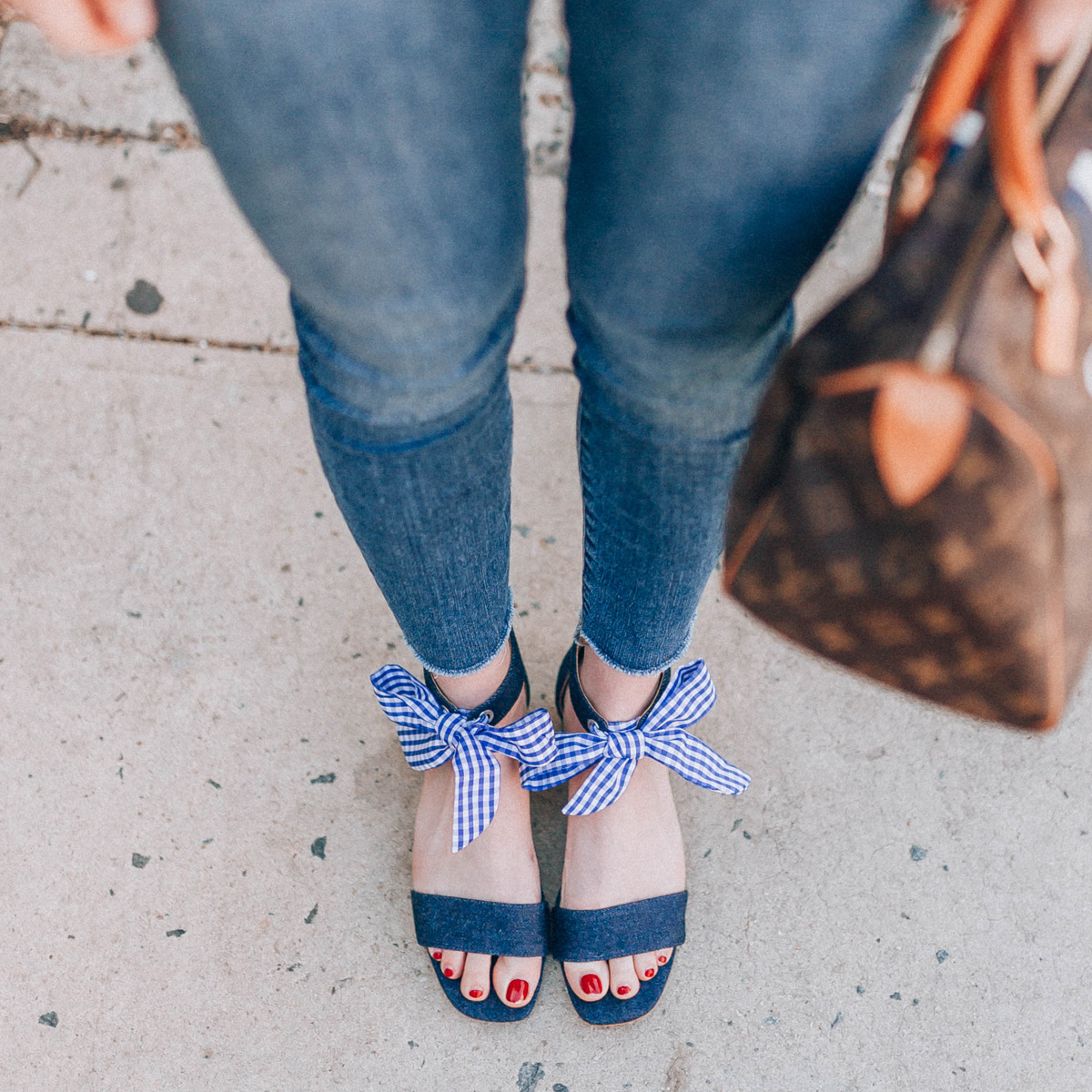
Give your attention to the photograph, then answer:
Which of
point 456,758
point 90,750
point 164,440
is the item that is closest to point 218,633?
point 90,750

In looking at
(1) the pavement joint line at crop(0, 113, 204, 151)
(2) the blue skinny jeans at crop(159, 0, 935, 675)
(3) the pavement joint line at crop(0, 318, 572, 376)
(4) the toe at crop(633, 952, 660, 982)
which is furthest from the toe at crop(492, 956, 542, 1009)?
(1) the pavement joint line at crop(0, 113, 204, 151)

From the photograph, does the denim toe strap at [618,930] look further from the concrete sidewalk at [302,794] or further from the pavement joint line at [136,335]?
the pavement joint line at [136,335]

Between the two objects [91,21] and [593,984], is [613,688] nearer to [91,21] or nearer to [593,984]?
[593,984]

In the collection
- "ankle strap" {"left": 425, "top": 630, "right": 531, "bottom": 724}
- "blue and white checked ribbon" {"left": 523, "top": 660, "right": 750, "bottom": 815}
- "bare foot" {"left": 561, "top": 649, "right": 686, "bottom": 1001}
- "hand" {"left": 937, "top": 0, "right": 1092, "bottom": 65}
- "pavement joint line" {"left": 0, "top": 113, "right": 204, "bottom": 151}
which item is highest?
"hand" {"left": 937, "top": 0, "right": 1092, "bottom": 65}

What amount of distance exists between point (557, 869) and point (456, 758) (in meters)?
0.22

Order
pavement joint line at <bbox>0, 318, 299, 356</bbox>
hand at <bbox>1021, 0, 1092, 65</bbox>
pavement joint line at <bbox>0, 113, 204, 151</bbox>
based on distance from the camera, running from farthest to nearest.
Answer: pavement joint line at <bbox>0, 113, 204, 151</bbox> → pavement joint line at <bbox>0, 318, 299, 356</bbox> → hand at <bbox>1021, 0, 1092, 65</bbox>

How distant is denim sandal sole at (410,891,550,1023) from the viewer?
3.12ft

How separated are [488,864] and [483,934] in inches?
2.9

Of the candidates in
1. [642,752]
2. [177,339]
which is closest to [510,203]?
[642,752]

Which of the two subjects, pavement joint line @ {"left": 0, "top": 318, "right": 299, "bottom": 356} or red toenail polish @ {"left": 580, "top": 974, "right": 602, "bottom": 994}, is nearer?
red toenail polish @ {"left": 580, "top": 974, "right": 602, "bottom": 994}

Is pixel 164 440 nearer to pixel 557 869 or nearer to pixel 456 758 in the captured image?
pixel 456 758

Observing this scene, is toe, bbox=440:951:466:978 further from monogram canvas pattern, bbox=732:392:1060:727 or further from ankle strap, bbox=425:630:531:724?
monogram canvas pattern, bbox=732:392:1060:727

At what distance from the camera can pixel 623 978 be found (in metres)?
0.95

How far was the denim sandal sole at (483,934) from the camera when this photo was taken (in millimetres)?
951
